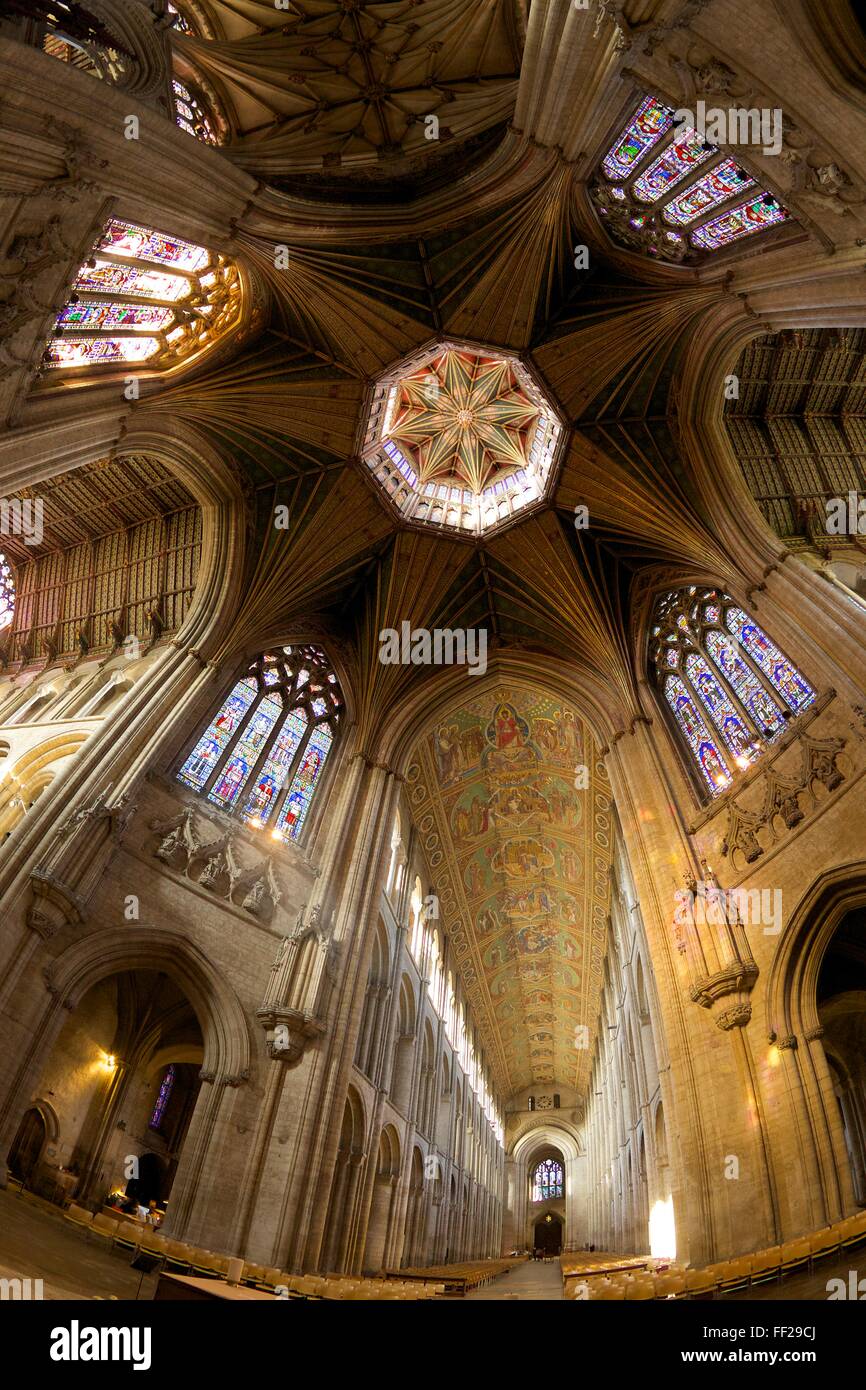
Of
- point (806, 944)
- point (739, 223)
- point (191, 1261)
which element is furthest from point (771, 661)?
point (191, 1261)

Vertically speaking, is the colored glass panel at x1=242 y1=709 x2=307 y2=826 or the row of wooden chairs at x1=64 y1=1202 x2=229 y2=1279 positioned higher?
the colored glass panel at x1=242 y1=709 x2=307 y2=826

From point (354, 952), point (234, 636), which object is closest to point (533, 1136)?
point (354, 952)

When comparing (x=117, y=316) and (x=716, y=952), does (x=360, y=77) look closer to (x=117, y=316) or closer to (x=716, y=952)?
(x=117, y=316)

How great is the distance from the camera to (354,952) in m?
14.6

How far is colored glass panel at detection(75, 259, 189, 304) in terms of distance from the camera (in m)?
12.2

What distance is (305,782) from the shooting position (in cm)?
1798

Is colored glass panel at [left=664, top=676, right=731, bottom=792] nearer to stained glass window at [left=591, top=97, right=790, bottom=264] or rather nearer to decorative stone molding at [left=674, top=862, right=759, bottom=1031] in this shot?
decorative stone molding at [left=674, top=862, right=759, bottom=1031]

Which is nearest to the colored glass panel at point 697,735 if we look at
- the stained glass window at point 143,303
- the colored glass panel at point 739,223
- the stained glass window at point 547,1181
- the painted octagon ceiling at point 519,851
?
the painted octagon ceiling at point 519,851

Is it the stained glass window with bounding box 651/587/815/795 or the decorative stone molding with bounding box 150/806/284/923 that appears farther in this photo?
the stained glass window with bounding box 651/587/815/795

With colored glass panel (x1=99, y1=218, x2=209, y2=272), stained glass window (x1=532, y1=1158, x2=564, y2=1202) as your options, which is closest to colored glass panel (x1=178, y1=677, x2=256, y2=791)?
colored glass panel (x1=99, y1=218, x2=209, y2=272)

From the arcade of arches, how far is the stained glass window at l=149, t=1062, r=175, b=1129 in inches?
3.4

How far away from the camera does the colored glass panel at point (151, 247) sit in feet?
40.1

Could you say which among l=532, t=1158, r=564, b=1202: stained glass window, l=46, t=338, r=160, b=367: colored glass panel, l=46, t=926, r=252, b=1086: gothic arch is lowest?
l=46, t=926, r=252, b=1086: gothic arch
